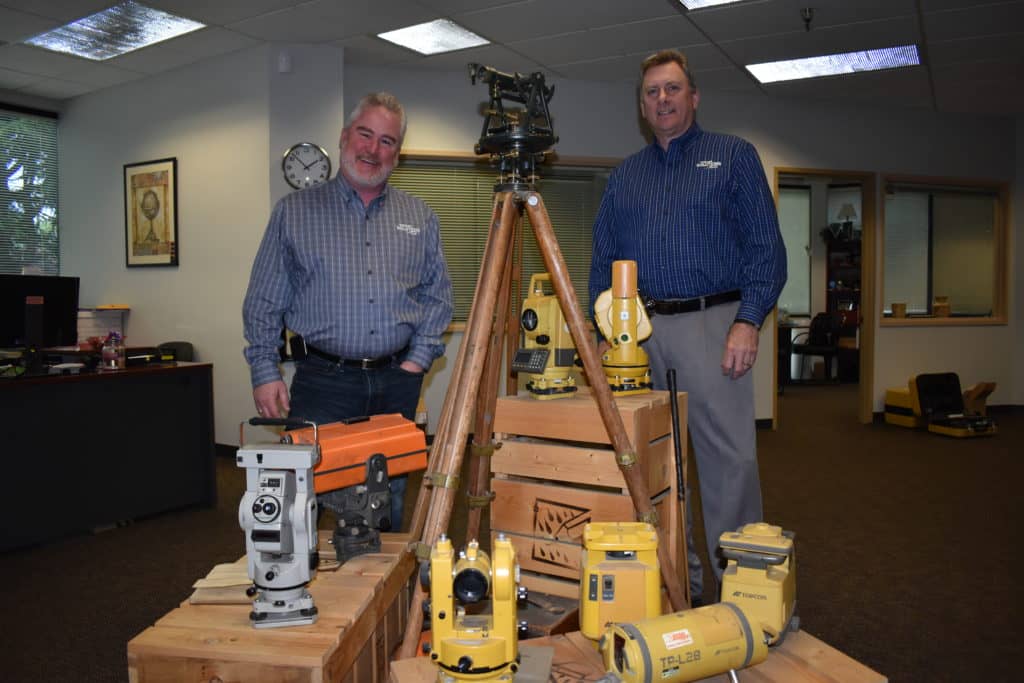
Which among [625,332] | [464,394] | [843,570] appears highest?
[625,332]

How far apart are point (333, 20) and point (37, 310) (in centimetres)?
248

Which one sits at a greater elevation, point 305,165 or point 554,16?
point 554,16

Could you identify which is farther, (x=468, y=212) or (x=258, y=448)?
(x=468, y=212)

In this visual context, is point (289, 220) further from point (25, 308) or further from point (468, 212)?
point (468, 212)

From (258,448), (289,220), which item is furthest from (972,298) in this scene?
(258,448)

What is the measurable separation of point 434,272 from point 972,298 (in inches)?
290

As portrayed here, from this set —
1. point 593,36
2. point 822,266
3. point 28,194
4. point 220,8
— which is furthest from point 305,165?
point 822,266

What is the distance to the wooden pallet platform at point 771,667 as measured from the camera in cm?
156

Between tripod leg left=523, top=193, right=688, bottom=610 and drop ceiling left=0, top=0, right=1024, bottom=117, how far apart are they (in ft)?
9.87

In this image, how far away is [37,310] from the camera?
149 inches

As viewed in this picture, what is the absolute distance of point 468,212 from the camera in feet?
20.4

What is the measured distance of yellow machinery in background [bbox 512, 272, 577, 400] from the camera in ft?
7.34

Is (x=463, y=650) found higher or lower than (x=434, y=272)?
lower

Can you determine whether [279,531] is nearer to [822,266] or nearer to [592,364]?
[592,364]
